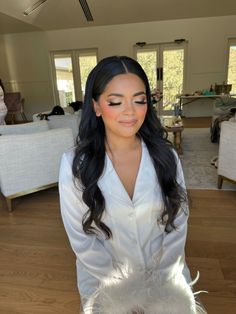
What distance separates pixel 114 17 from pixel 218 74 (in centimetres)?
342

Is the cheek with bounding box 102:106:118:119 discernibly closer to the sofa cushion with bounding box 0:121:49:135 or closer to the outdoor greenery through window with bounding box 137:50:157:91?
the sofa cushion with bounding box 0:121:49:135

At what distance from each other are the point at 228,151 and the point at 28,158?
6.46 feet

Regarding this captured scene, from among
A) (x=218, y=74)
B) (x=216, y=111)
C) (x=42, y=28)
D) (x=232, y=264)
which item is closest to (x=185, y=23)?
(x=218, y=74)

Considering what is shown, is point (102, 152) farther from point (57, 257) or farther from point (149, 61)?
point (149, 61)

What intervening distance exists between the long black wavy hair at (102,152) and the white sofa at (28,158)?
57.9 inches

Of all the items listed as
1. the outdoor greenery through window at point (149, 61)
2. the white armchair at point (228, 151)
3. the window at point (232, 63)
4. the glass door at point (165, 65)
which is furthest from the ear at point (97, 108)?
the window at point (232, 63)

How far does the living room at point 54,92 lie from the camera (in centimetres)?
145

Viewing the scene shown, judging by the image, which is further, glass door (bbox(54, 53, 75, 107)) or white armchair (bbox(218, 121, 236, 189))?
glass door (bbox(54, 53, 75, 107))

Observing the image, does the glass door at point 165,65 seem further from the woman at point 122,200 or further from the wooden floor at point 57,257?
the woman at point 122,200

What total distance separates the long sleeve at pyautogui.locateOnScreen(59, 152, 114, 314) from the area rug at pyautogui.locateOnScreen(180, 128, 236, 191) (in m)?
1.95

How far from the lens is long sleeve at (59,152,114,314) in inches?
35.0

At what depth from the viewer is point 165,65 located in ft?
24.1

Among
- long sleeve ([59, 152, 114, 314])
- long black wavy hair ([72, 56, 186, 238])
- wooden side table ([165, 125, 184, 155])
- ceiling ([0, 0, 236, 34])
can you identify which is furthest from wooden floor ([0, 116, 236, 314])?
ceiling ([0, 0, 236, 34])

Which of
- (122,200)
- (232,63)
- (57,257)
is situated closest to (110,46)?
(232,63)
